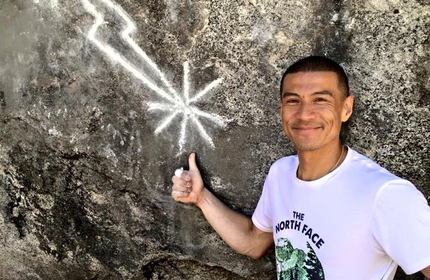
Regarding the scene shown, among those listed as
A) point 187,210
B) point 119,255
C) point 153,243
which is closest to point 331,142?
point 187,210

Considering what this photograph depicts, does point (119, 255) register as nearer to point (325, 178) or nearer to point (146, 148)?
point (146, 148)

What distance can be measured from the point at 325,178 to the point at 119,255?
1.04 meters

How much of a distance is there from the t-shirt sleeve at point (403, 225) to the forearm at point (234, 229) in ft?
2.16

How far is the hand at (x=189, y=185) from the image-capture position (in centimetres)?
235

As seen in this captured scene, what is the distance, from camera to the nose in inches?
74.1

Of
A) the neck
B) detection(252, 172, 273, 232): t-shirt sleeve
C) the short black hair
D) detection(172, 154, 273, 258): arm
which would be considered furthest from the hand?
the short black hair

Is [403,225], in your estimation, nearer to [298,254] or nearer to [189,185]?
[298,254]

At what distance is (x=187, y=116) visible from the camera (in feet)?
7.76

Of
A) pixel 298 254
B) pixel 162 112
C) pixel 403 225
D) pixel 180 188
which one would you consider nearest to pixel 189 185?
pixel 180 188

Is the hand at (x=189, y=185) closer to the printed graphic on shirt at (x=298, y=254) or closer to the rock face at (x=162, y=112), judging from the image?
the rock face at (x=162, y=112)

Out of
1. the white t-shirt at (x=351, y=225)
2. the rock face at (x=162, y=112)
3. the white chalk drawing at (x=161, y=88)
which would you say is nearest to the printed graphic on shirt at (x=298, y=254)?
the white t-shirt at (x=351, y=225)

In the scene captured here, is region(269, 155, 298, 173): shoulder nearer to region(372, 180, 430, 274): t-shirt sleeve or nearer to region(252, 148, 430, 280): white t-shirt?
region(252, 148, 430, 280): white t-shirt

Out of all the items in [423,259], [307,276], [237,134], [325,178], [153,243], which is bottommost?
[423,259]

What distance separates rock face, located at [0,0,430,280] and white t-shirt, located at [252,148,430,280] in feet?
1.11
